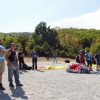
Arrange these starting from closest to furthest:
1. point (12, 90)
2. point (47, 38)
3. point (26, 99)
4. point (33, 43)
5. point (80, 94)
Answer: point (26, 99) < point (80, 94) < point (12, 90) < point (33, 43) < point (47, 38)

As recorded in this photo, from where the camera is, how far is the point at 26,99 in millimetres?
8344

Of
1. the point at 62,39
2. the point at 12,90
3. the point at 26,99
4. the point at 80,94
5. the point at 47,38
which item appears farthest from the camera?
the point at 62,39

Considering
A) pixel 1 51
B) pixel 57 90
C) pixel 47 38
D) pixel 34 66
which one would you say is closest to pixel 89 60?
pixel 34 66

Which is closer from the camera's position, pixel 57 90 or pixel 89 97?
pixel 89 97

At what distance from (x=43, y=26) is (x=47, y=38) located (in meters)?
3.84

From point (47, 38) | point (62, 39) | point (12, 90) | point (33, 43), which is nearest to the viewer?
point (12, 90)

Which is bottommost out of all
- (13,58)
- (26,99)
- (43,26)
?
(26,99)

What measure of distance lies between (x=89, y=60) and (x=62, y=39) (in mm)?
75504

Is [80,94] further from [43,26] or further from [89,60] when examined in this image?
[43,26]

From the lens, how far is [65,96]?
883cm

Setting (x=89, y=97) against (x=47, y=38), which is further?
(x=47, y=38)

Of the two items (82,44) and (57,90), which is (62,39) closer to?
(82,44)

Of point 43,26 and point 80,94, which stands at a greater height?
point 43,26

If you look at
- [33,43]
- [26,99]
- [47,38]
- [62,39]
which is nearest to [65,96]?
[26,99]
